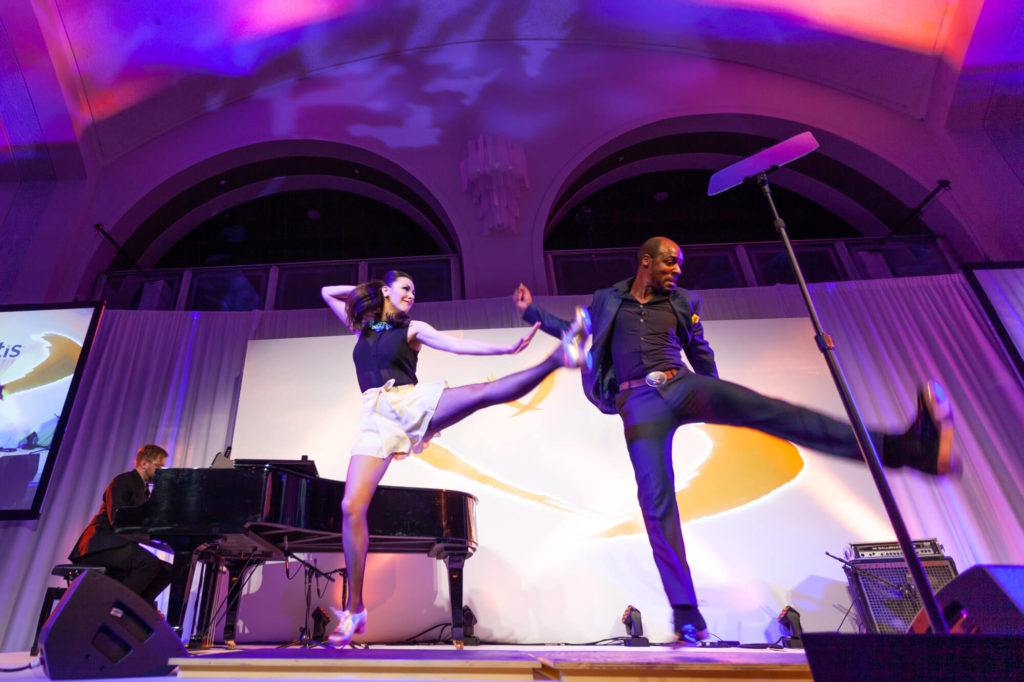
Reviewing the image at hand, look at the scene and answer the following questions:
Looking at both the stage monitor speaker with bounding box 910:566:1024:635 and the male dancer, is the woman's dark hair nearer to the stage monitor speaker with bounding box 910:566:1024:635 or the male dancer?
the male dancer

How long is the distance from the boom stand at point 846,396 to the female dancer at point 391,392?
912 millimetres

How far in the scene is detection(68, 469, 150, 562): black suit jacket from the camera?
4.03m

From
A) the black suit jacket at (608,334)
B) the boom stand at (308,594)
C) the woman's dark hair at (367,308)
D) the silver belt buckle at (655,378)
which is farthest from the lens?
the boom stand at (308,594)

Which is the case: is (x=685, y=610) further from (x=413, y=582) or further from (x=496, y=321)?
(x=496, y=321)

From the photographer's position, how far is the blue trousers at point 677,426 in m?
2.09

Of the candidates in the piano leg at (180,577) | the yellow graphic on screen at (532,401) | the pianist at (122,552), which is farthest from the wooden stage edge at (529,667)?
the yellow graphic on screen at (532,401)

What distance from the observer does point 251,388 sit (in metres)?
5.64

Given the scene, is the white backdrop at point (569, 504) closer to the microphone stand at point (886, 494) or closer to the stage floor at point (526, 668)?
the stage floor at point (526, 668)

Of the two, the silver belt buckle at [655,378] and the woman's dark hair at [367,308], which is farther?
the woman's dark hair at [367,308]

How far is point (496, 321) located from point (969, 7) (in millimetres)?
6168

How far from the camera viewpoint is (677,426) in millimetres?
2250

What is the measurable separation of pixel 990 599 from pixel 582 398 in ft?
14.2

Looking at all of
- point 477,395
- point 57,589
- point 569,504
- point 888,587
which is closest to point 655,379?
point 477,395

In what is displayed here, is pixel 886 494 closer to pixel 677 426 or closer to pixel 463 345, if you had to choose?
pixel 677 426
